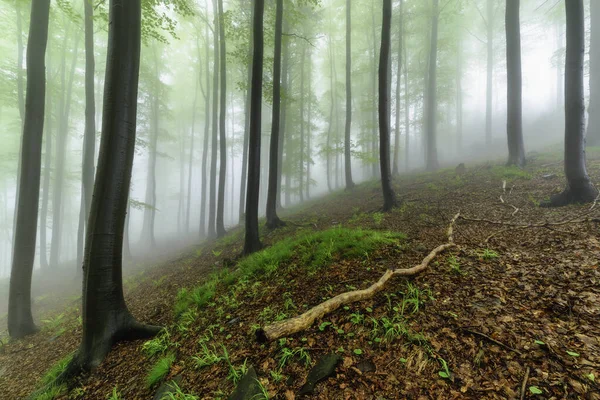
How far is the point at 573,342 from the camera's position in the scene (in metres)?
2.13

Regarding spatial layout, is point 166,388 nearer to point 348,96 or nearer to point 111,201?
point 111,201

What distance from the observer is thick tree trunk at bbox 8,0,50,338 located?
5.84 metres

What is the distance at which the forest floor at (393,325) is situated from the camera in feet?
6.75

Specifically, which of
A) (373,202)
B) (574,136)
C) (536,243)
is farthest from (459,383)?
(373,202)

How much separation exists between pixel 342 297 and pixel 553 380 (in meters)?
1.94

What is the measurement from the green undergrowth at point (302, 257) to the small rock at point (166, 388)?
1559 millimetres

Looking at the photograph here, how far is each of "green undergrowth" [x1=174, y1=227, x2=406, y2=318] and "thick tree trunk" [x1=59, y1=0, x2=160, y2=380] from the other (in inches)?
43.4

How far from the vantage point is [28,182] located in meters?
5.91

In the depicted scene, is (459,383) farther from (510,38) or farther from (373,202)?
(510,38)

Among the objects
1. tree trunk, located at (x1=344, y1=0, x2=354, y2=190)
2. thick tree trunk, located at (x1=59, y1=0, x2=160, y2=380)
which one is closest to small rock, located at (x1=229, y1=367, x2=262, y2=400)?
thick tree trunk, located at (x1=59, y1=0, x2=160, y2=380)

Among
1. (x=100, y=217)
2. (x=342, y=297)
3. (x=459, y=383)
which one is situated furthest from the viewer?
(x=100, y=217)

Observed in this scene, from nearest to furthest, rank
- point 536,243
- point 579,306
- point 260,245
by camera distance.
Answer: point 579,306, point 536,243, point 260,245

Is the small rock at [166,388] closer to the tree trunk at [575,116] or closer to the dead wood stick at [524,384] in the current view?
the dead wood stick at [524,384]

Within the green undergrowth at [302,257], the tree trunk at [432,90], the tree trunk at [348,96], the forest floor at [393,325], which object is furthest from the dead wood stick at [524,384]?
the tree trunk at [432,90]
